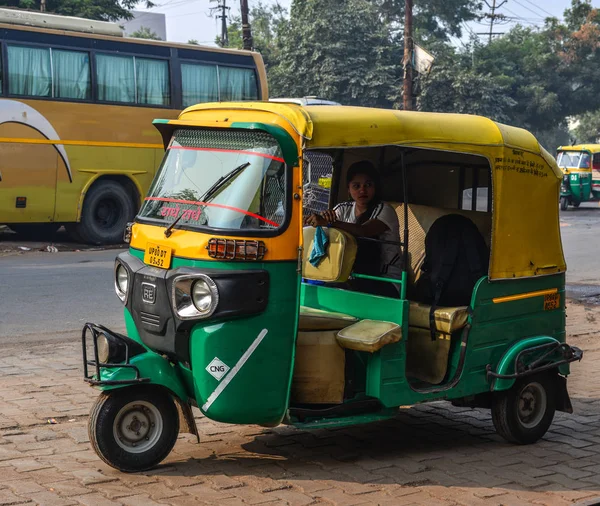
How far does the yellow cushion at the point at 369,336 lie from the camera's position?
5070 millimetres

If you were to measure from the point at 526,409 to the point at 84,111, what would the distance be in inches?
478

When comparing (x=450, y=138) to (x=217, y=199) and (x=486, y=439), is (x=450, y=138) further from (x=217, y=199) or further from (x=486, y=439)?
(x=486, y=439)

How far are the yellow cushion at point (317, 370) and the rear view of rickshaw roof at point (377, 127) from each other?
107cm

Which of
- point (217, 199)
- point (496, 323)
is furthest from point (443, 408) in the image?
point (217, 199)

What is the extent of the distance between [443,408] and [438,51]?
45723 mm

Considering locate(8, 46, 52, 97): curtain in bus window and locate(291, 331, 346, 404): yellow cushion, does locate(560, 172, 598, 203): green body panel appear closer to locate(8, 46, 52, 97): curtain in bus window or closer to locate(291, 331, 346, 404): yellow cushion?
locate(8, 46, 52, 97): curtain in bus window

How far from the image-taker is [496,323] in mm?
5758

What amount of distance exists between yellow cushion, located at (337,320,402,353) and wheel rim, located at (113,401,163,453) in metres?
1.08

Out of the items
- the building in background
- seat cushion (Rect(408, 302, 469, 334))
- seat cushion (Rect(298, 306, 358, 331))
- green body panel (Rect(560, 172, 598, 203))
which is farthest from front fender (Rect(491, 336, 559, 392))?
the building in background

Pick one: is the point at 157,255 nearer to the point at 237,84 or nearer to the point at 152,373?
the point at 152,373

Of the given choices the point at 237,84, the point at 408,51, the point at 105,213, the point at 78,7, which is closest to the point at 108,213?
the point at 105,213

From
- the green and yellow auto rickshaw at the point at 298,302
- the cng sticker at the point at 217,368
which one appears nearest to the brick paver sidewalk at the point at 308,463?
the green and yellow auto rickshaw at the point at 298,302

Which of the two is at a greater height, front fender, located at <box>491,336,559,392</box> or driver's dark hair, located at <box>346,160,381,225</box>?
driver's dark hair, located at <box>346,160,381,225</box>

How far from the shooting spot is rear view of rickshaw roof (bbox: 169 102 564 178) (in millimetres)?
4836
